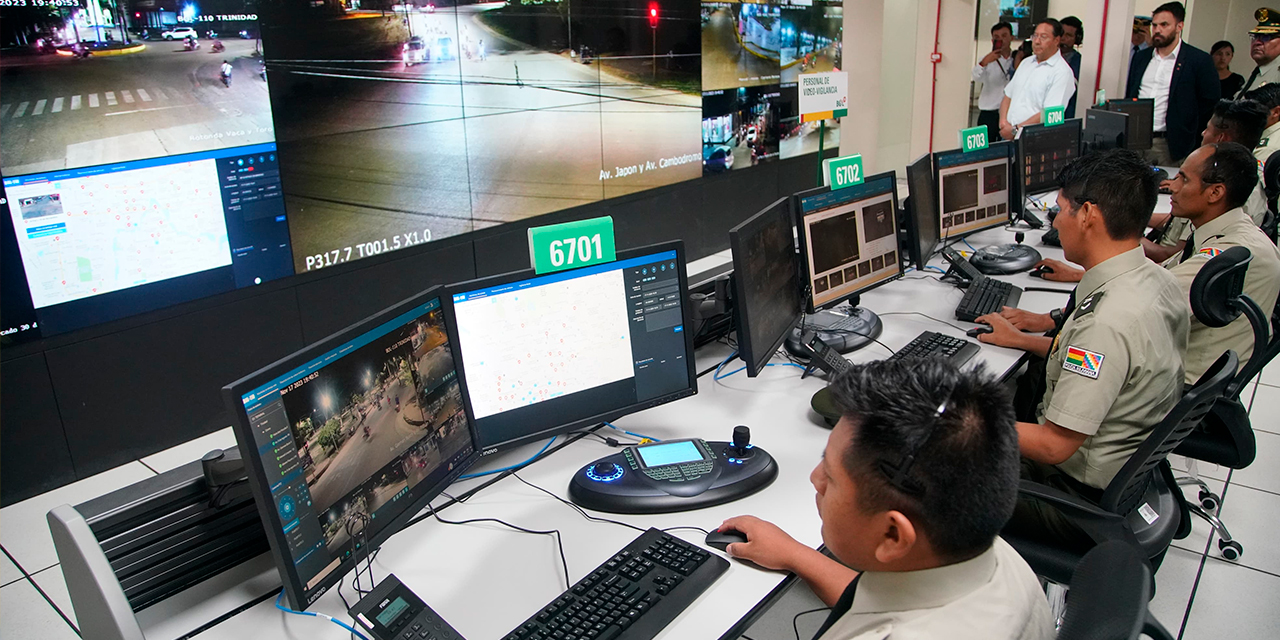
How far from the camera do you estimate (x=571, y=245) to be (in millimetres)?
1769

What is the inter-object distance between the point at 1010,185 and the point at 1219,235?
3.68ft

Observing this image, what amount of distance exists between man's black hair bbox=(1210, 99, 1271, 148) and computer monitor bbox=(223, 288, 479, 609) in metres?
4.11

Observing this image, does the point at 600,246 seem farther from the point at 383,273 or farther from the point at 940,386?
the point at 383,273

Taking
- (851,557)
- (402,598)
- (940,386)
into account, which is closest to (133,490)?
(402,598)

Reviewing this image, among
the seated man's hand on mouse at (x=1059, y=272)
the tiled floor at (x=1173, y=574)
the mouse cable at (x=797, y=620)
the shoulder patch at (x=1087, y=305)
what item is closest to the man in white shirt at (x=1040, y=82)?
the seated man's hand on mouse at (x=1059, y=272)

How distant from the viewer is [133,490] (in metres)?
1.32

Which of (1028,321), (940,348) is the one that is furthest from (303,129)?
(1028,321)

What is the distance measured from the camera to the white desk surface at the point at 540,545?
1.35m

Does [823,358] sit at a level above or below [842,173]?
below

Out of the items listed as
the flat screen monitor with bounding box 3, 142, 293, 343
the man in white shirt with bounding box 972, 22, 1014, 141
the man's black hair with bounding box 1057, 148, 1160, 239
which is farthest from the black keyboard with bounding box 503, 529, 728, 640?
the man in white shirt with bounding box 972, 22, 1014, 141

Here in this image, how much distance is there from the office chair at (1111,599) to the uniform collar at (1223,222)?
2.19 meters

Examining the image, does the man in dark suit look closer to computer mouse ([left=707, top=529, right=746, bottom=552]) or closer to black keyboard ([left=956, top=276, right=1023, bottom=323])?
black keyboard ([left=956, top=276, right=1023, bottom=323])

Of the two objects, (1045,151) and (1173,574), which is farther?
(1045,151)

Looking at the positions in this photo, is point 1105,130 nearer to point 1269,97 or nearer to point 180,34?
point 1269,97
